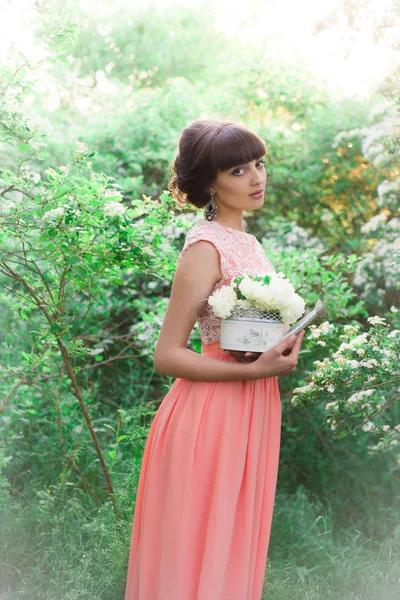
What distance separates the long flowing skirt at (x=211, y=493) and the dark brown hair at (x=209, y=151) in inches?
22.7

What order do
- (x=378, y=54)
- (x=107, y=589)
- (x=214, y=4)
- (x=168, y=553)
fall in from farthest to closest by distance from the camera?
A: (x=214, y=4) < (x=378, y=54) < (x=107, y=589) < (x=168, y=553)

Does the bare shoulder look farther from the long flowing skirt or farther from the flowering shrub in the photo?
the flowering shrub

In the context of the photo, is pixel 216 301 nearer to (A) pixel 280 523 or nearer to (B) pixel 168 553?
(B) pixel 168 553

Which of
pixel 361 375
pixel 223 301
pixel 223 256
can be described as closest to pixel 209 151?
pixel 223 256

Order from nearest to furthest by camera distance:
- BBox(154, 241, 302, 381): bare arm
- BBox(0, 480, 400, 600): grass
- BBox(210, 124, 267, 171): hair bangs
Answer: BBox(154, 241, 302, 381): bare arm → BBox(210, 124, 267, 171): hair bangs → BBox(0, 480, 400, 600): grass

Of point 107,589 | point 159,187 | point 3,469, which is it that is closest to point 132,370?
point 3,469

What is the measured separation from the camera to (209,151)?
7.30 feet

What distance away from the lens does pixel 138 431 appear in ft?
10.3

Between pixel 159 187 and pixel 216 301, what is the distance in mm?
3104

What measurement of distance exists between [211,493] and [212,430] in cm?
20

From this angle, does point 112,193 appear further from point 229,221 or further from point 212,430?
point 212,430

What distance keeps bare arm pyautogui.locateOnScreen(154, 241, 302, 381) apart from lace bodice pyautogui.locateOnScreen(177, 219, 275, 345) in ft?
0.07

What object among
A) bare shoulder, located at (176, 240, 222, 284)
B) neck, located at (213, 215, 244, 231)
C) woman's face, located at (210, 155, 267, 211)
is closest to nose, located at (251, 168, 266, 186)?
woman's face, located at (210, 155, 267, 211)

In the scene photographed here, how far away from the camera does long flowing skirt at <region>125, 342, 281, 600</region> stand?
6.92ft
